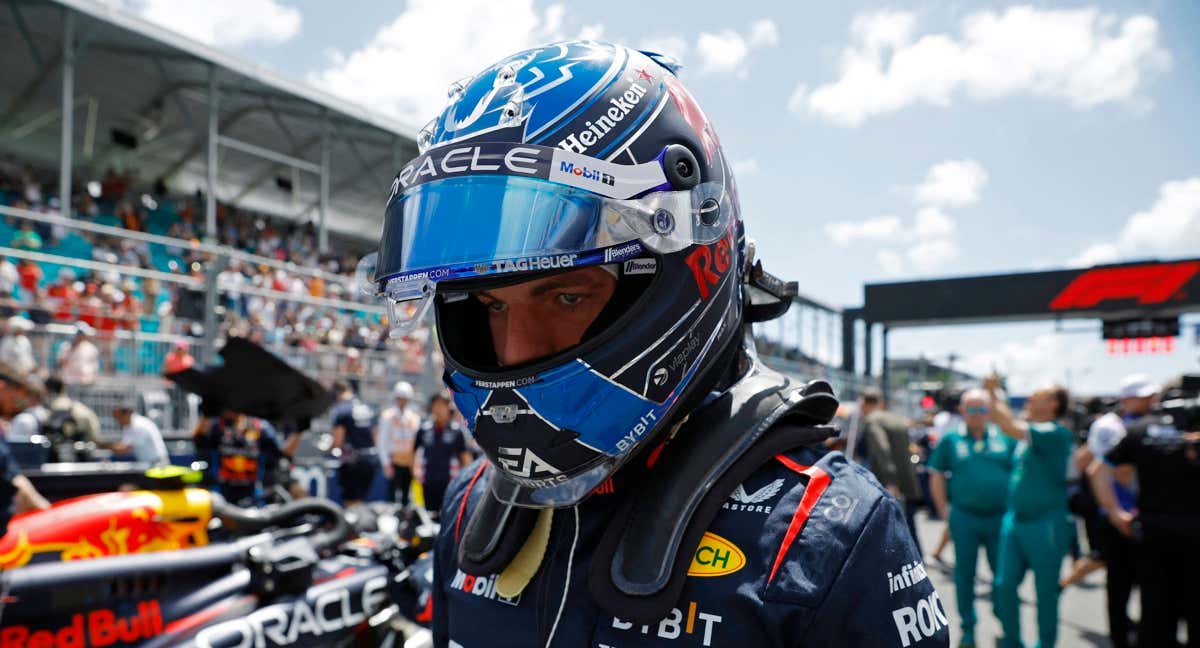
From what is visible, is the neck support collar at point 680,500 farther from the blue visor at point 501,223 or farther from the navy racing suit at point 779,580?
the blue visor at point 501,223

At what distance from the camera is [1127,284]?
17375 mm

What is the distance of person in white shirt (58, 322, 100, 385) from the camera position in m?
8.20

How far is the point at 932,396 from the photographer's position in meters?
16.8

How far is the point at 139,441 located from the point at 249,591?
5.04m

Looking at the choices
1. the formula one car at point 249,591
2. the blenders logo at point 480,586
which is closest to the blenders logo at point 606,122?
the blenders logo at point 480,586

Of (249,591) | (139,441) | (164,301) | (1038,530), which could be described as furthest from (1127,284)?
(249,591)

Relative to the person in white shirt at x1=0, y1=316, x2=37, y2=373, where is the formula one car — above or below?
below

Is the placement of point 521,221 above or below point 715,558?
above

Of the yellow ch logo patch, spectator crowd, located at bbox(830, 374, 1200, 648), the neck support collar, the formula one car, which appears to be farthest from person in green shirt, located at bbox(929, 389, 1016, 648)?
the yellow ch logo patch

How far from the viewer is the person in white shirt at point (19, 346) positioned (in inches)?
314

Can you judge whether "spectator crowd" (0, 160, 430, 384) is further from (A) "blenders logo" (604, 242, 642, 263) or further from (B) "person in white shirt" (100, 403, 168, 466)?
(A) "blenders logo" (604, 242, 642, 263)

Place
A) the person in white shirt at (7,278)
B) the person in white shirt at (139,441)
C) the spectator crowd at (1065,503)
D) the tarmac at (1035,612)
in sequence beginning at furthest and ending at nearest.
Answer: the person in white shirt at (7,278), the person in white shirt at (139,441), the tarmac at (1035,612), the spectator crowd at (1065,503)

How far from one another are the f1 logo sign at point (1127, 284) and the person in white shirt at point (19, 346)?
1972cm

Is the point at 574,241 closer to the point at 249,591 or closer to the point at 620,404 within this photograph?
the point at 620,404
